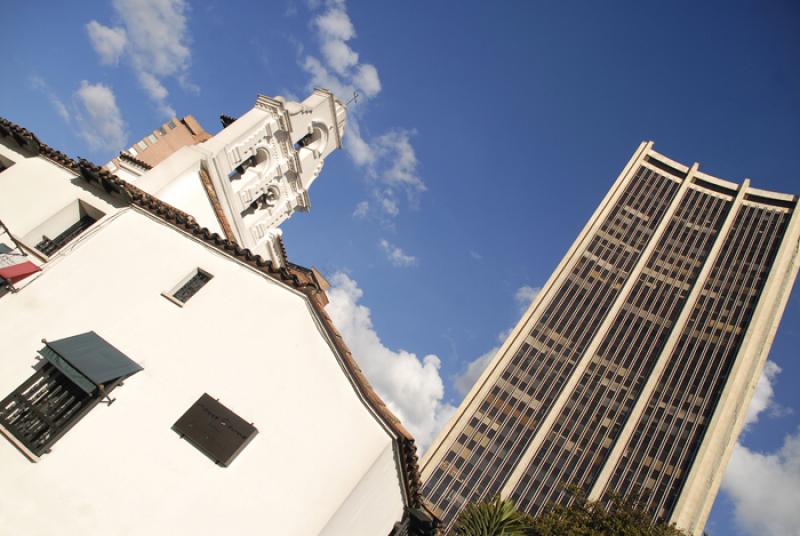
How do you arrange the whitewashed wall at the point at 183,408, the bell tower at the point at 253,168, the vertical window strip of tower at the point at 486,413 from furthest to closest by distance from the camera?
1. the vertical window strip of tower at the point at 486,413
2. the bell tower at the point at 253,168
3. the whitewashed wall at the point at 183,408

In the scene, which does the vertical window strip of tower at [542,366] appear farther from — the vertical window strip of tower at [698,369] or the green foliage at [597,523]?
the green foliage at [597,523]

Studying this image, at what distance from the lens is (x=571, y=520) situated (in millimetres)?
21047

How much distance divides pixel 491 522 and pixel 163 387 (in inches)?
454

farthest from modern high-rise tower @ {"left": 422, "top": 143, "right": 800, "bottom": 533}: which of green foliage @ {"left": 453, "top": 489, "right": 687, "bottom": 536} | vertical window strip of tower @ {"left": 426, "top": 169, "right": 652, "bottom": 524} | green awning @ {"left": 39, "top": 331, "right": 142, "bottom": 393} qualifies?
green awning @ {"left": 39, "top": 331, "right": 142, "bottom": 393}

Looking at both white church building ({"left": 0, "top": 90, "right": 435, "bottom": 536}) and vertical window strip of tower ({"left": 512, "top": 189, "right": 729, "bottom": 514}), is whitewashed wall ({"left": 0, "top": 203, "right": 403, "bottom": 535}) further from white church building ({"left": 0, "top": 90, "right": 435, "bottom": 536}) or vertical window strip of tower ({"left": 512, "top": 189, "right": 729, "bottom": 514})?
vertical window strip of tower ({"left": 512, "top": 189, "right": 729, "bottom": 514})

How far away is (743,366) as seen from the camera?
75688 mm

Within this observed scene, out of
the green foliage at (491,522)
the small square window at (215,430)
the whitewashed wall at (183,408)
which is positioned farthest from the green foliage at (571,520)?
the small square window at (215,430)

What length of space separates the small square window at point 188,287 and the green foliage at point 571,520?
11769 millimetres

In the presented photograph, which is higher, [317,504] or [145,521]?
[317,504]

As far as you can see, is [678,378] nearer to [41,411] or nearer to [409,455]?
[409,455]

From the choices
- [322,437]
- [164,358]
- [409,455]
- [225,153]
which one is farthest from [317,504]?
[225,153]

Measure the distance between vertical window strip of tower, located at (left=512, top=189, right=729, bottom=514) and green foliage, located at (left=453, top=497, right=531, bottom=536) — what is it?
5634cm

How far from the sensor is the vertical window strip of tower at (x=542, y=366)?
71812 mm

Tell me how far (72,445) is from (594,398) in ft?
271
